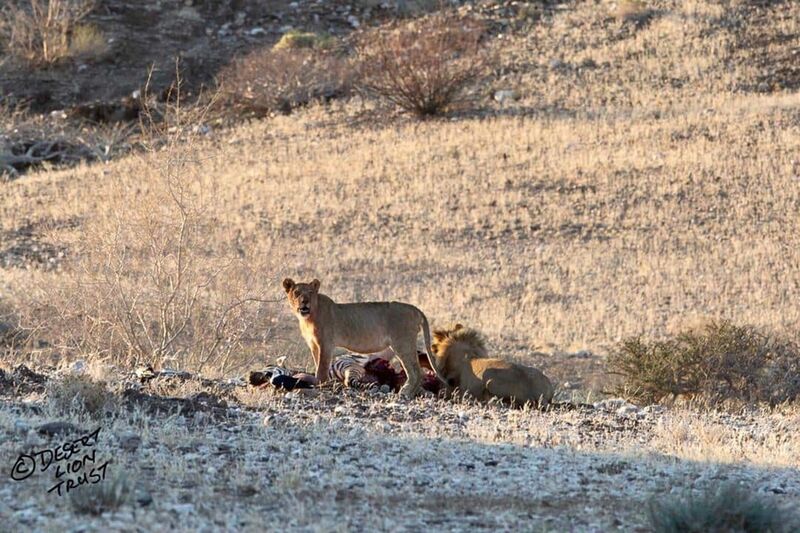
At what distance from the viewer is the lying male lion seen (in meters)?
10.6

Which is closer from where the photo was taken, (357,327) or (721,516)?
(721,516)

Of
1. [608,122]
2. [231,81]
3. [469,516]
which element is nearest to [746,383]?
[469,516]

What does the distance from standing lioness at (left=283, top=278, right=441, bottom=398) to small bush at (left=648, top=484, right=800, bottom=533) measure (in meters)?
4.34

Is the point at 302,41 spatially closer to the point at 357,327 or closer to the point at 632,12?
the point at 632,12

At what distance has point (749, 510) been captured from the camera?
6.34 m

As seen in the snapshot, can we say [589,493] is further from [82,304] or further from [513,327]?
[513,327]

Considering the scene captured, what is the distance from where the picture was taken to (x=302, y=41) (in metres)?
38.5

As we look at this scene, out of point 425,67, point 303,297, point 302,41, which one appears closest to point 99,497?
point 303,297

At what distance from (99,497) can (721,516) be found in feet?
10.3

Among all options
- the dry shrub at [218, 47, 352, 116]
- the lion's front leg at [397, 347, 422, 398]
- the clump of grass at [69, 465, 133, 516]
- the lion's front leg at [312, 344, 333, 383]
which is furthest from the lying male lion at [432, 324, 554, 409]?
the dry shrub at [218, 47, 352, 116]

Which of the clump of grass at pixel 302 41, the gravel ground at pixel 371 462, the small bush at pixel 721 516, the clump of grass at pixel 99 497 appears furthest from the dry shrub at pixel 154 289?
the clump of grass at pixel 302 41

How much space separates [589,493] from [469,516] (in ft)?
3.17

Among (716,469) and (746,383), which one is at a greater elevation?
(716,469)

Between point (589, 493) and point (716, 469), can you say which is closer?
point (589, 493)
